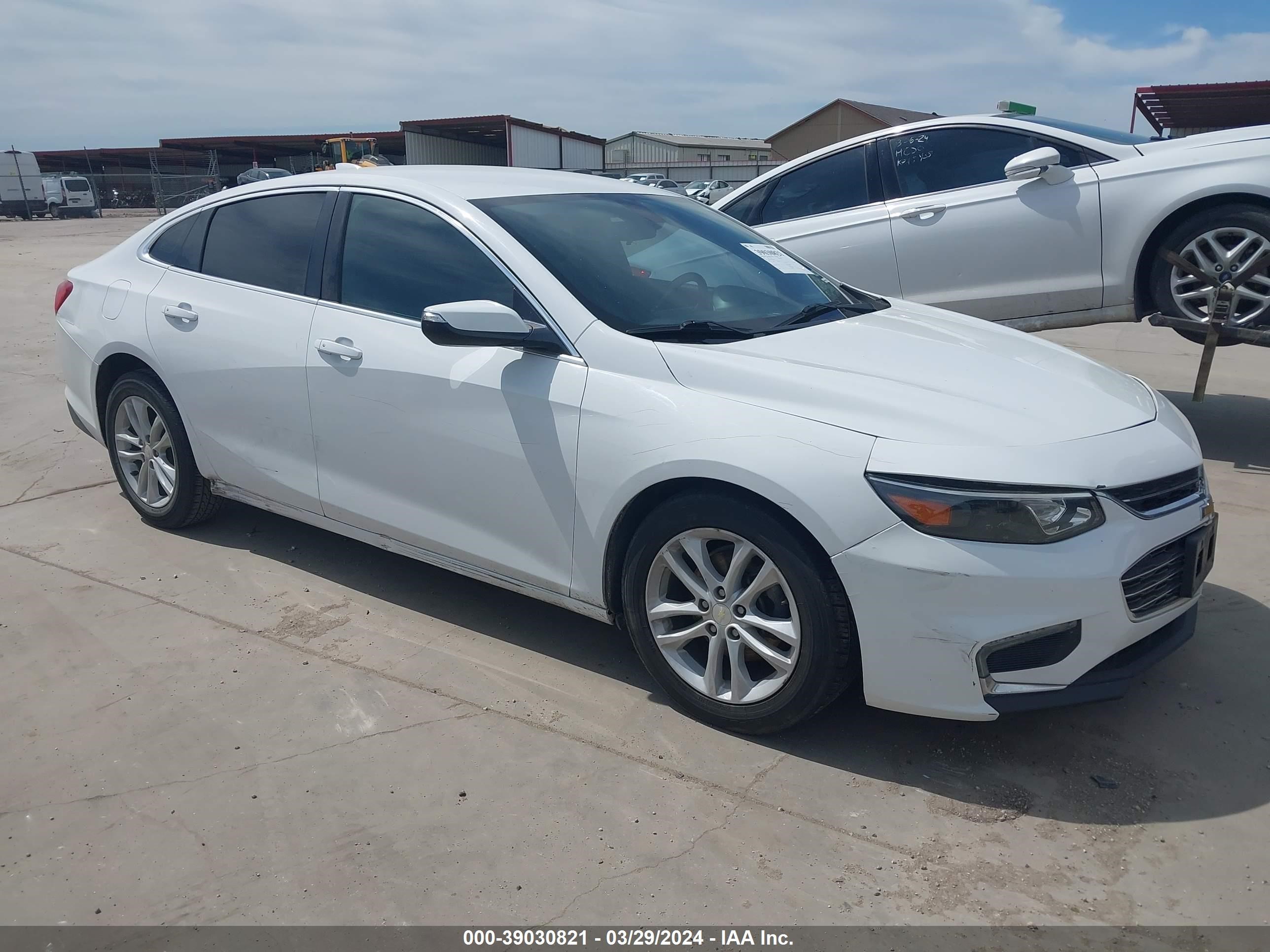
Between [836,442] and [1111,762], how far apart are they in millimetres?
1254

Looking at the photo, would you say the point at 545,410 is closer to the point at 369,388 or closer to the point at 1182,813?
the point at 369,388

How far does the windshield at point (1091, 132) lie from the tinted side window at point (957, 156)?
144 millimetres

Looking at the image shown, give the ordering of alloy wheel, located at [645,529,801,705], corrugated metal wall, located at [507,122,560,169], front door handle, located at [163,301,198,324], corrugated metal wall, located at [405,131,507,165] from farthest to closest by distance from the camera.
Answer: corrugated metal wall, located at [405,131,507,165] → corrugated metal wall, located at [507,122,560,169] → front door handle, located at [163,301,198,324] → alloy wheel, located at [645,529,801,705]

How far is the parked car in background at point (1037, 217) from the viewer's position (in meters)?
5.54

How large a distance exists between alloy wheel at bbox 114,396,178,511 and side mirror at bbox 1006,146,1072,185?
4.70m

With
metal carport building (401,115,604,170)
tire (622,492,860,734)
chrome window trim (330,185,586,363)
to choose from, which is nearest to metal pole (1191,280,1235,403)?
tire (622,492,860,734)

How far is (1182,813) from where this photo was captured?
2762mm

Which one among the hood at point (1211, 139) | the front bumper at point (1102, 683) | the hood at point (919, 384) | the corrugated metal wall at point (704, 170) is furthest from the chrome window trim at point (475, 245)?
the corrugated metal wall at point (704, 170)

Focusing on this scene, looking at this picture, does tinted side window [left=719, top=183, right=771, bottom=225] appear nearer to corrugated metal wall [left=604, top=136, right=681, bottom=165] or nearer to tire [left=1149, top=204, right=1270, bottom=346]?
tire [left=1149, top=204, right=1270, bottom=346]

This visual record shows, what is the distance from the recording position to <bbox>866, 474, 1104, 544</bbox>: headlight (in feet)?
8.77

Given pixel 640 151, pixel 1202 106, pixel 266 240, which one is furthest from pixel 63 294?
pixel 640 151

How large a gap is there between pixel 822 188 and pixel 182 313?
4.19 meters

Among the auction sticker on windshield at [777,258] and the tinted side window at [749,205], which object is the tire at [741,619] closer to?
the auction sticker on windshield at [777,258]

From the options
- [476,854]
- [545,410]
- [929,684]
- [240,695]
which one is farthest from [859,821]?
[240,695]
